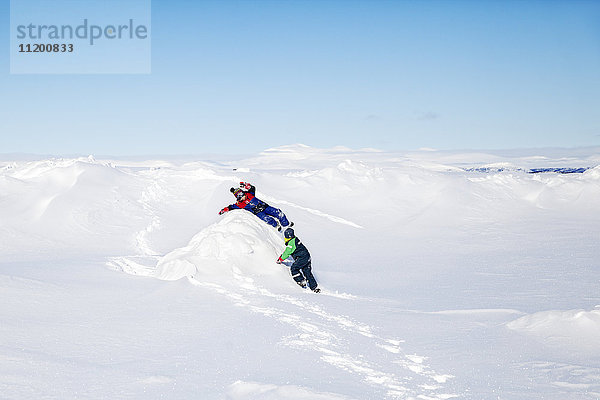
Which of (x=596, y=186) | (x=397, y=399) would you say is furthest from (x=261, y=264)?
(x=596, y=186)

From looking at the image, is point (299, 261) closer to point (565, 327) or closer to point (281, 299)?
point (281, 299)

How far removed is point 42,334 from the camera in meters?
4.56

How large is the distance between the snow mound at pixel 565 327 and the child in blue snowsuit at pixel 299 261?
134 inches

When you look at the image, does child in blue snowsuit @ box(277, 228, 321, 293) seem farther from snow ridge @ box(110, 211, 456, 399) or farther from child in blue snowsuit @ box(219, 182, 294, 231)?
child in blue snowsuit @ box(219, 182, 294, 231)

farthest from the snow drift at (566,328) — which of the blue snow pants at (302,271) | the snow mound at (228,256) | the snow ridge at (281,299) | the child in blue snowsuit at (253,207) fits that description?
the child in blue snowsuit at (253,207)

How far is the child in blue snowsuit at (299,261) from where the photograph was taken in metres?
8.06

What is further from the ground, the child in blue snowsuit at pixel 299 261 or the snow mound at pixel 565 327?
the child in blue snowsuit at pixel 299 261

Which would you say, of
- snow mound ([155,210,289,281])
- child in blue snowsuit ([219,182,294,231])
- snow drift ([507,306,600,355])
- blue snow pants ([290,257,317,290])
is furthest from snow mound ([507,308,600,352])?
child in blue snowsuit ([219,182,294,231])

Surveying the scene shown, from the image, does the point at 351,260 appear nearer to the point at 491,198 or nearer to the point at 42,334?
the point at 42,334

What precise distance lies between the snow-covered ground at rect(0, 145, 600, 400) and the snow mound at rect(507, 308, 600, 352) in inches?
0.9

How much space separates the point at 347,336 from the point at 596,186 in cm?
2754

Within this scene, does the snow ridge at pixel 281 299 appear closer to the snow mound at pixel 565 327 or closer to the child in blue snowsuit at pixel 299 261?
the child in blue snowsuit at pixel 299 261

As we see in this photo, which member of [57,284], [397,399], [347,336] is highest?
[57,284]

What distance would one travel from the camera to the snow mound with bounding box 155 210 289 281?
25.5ft
